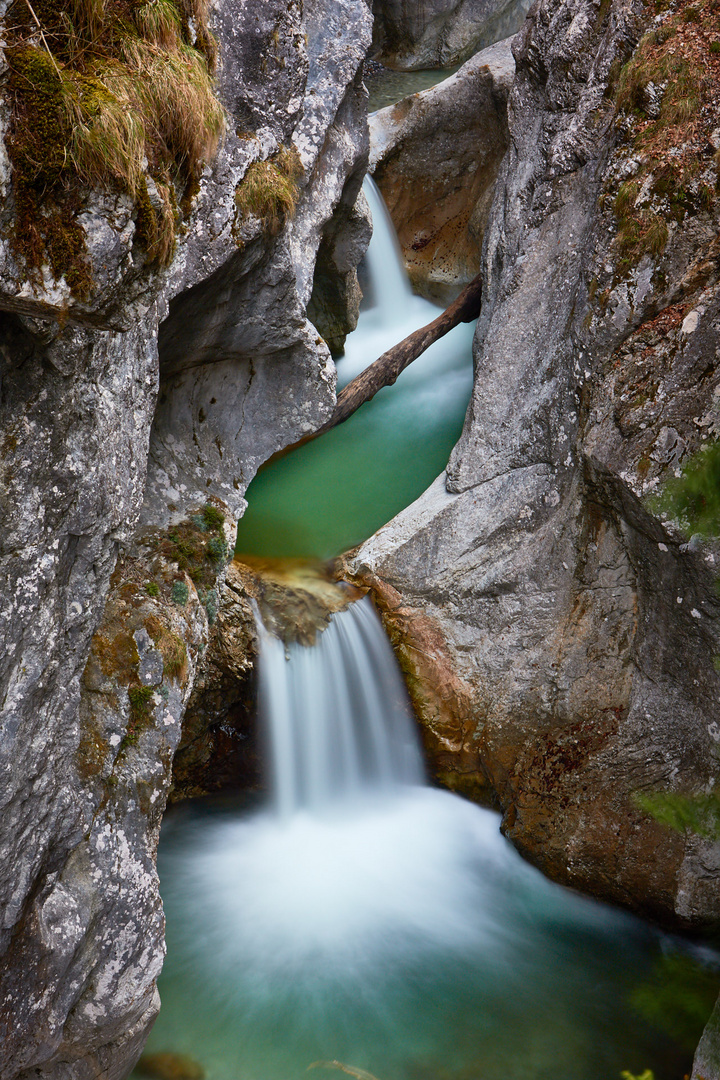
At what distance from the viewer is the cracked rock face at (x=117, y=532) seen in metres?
2.99

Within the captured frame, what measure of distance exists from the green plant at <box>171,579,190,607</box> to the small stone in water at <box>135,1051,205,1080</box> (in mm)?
2696

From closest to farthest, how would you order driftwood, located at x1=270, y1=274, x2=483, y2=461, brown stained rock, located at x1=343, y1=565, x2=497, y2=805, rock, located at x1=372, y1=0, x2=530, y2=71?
brown stained rock, located at x1=343, y1=565, x2=497, y2=805 → driftwood, located at x1=270, y1=274, x2=483, y2=461 → rock, located at x1=372, y1=0, x2=530, y2=71

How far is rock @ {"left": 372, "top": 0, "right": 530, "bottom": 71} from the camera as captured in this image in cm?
1404

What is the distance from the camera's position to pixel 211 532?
5359 millimetres

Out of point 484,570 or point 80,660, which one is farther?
point 484,570

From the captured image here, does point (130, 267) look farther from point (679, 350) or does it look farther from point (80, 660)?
point (679, 350)

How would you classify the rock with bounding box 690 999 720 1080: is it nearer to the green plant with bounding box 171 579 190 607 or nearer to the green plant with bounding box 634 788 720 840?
the green plant with bounding box 634 788 720 840

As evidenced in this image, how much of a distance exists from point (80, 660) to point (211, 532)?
6.42ft

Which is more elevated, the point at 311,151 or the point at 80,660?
the point at 311,151

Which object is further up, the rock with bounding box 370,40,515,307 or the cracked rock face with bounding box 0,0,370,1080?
the rock with bounding box 370,40,515,307

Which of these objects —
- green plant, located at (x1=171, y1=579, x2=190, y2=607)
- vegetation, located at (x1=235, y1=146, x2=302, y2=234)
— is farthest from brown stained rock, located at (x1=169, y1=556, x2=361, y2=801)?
vegetation, located at (x1=235, y1=146, x2=302, y2=234)

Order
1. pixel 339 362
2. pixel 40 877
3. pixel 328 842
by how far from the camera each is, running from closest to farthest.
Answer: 1. pixel 40 877
2. pixel 328 842
3. pixel 339 362

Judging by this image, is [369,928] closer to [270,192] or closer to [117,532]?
[117,532]

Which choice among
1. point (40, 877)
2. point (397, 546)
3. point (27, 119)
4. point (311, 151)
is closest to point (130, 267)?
point (27, 119)
